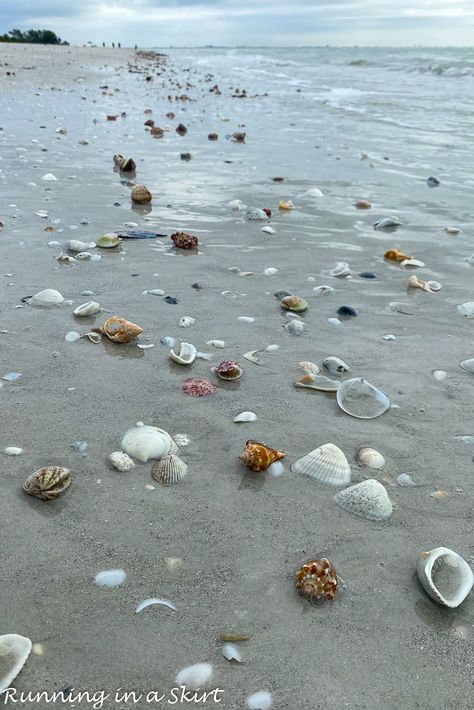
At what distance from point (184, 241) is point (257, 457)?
348cm

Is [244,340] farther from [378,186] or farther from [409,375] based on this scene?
[378,186]

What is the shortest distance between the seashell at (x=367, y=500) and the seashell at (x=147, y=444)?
0.90 metres

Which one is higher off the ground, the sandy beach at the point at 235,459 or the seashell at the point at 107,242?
the seashell at the point at 107,242

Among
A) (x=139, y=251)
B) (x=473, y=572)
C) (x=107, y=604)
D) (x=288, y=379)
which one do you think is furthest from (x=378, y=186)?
(x=107, y=604)

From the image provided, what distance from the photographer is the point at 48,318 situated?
4148 millimetres

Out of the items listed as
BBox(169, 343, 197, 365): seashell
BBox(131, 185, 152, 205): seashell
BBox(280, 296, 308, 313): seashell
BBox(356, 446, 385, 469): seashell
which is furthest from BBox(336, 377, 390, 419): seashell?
BBox(131, 185, 152, 205): seashell

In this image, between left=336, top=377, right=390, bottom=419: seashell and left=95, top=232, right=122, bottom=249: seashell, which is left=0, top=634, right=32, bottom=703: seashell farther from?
left=95, top=232, right=122, bottom=249: seashell

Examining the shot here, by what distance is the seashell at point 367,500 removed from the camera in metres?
2.53

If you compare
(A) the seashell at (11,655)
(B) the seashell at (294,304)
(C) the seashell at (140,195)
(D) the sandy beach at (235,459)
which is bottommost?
(D) the sandy beach at (235,459)

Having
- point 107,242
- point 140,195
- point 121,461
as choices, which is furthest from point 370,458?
point 140,195

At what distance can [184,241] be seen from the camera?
5707 mm

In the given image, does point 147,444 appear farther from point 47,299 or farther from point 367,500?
point 47,299

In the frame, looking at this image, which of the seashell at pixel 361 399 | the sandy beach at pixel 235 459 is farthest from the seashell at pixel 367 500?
the seashell at pixel 361 399

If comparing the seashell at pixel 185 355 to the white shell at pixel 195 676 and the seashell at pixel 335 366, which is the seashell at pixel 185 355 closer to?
the seashell at pixel 335 366
